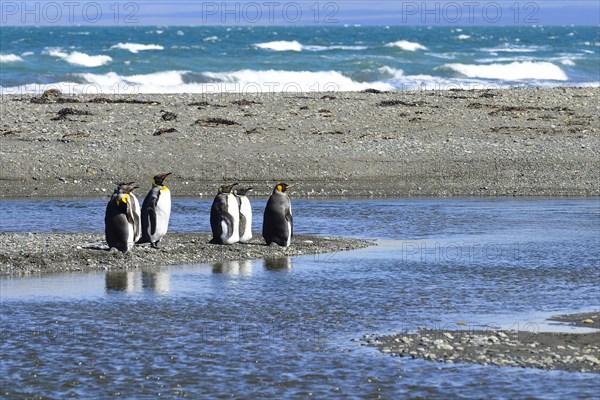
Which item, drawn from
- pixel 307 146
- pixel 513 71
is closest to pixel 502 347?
pixel 307 146

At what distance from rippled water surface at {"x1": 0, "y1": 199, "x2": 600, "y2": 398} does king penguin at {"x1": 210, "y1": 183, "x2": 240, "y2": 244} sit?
31.5 inches

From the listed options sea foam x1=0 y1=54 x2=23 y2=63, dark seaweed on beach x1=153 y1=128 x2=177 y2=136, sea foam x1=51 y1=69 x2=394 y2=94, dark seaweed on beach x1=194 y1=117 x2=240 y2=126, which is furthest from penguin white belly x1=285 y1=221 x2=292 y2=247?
sea foam x1=0 y1=54 x2=23 y2=63

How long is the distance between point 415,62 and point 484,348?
3891 cm

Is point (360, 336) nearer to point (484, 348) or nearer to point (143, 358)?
point (484, 348)

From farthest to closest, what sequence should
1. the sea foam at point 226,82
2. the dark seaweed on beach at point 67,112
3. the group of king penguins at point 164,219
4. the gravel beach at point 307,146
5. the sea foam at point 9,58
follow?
the sea foam at point 9,58, the sea foam at point 226,82, the dark seaweed on beach at point 67,112, the gravel beach at point 307,146, the group of king penguins at point 164,219

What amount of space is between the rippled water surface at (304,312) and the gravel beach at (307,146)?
120 inches

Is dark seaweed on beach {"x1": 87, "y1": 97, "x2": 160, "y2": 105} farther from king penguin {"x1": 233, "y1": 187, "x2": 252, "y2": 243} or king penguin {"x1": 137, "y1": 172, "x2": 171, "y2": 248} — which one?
king penguin {"x1": 137, "y1": 172, "x2": 171, "y2": 248}

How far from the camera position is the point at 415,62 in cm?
4575

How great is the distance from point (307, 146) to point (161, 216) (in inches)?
290

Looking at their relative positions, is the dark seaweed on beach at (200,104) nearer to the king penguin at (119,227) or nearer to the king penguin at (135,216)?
the king penguin at (135,216)

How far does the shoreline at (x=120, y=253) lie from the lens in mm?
10617

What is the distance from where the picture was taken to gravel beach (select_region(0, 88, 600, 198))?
16922 mm

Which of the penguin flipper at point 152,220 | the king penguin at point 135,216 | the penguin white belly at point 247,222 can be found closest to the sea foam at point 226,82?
the penguin white belly at point 247,222

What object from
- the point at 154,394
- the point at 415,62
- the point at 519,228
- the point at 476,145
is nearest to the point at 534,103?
the point at 476,145
